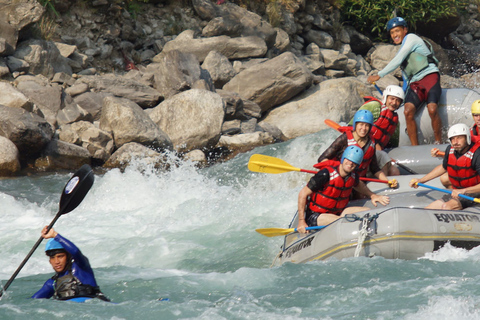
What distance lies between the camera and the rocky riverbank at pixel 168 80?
898 centimetres

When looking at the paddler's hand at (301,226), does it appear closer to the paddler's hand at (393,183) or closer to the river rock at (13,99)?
the paddler's hand at (393,183)

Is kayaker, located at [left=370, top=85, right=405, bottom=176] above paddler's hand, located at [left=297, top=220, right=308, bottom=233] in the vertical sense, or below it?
above

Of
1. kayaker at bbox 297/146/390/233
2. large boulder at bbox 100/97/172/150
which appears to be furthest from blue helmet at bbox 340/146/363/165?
large boulder at bbox 100/97/172/150

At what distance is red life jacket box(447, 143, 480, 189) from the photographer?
490 cm

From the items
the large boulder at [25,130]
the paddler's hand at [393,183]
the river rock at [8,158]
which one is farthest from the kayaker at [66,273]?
the large boulder at [25,130]

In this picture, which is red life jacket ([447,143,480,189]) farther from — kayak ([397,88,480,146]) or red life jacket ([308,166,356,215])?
kayak ([397,88,480,146])

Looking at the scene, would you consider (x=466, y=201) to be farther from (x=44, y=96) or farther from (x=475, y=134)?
(x=44, y=96)

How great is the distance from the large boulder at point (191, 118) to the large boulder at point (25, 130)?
6.09ft

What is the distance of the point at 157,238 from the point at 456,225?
10.0ft

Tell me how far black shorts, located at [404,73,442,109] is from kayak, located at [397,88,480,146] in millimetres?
133

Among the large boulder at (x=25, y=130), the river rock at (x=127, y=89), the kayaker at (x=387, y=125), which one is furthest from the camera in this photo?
the river rock at (x=127, y=89)

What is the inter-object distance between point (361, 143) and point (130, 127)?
4731 mm

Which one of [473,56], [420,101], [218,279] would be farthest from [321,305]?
[473,56]

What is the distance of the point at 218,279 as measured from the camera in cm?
465
